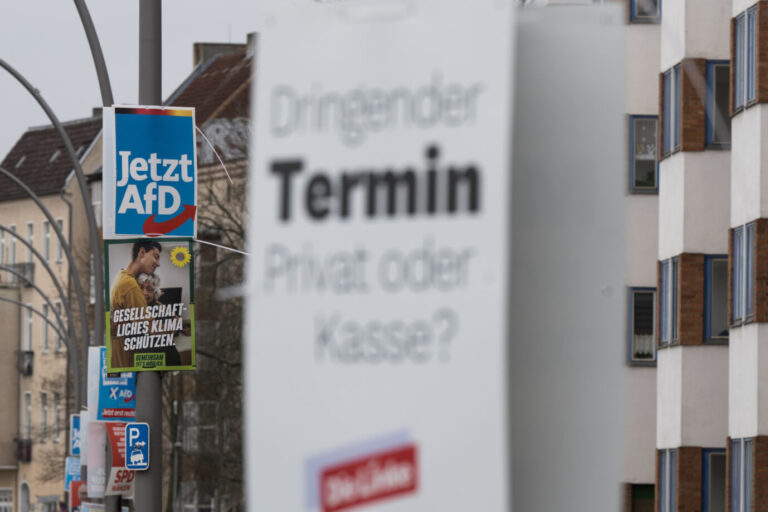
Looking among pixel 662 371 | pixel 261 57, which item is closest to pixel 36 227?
pixel 662 371

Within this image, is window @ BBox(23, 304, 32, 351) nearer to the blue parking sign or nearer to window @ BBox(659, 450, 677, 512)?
window @ BBox(659, 450, 677, 512)

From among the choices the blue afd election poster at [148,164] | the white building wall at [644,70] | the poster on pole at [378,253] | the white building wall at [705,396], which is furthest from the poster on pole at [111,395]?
the poster on pole at [378,253]

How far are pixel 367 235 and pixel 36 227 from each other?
87007 mm

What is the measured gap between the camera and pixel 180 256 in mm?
15750

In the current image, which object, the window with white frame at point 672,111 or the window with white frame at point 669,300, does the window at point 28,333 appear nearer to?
the window with white frame at point 669,300

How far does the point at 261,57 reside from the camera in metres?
4.83

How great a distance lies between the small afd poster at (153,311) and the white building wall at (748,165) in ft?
43.2

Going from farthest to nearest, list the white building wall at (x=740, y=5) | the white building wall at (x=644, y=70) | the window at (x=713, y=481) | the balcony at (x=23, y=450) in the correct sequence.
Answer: the balcony at (x=23, y=450), the white building wall at (x=644, y=70), the window at (x=713, y=481), the white building wall at (x=740, y=5)

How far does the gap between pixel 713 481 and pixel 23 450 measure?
64893mm

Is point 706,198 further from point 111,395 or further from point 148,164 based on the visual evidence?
point 148,164

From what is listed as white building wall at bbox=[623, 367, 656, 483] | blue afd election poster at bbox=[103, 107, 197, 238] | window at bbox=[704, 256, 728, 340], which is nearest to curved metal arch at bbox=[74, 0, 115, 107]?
blue afd election poster at bbox=[103, 107, 197, 238]

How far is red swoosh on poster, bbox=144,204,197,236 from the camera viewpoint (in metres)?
15.4

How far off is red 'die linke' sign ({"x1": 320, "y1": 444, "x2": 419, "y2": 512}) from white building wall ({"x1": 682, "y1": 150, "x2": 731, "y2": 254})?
26.7 m

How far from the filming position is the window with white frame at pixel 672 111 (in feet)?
104
